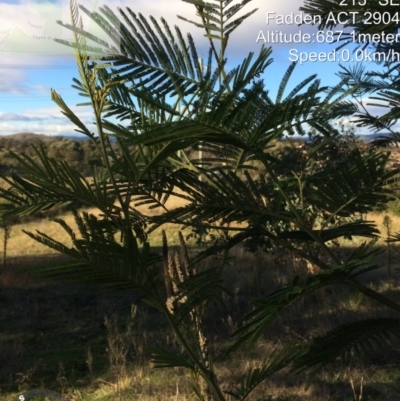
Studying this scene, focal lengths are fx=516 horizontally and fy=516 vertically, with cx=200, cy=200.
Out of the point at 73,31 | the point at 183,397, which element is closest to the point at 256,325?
the point at 73,31

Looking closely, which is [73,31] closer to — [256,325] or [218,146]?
[218,146]

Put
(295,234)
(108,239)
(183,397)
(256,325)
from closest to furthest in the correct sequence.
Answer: (256,325)
(108,239)
(295,234)
(183,397)

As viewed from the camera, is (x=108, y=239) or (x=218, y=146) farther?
(x=218, y=146)

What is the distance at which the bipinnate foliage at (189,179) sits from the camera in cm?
74

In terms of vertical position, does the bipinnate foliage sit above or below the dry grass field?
above

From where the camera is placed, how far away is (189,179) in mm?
978

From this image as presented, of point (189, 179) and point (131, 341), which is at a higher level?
point (189, 179)

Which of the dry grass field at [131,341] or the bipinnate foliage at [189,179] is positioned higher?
the bipinnate foliage at [189,179]

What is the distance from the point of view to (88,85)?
766mm

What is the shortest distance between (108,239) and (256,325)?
263 mm

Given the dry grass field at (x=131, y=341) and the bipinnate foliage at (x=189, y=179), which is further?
the dry grass field at (x=131, y=341)

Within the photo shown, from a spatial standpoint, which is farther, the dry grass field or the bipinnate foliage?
the dry grass field

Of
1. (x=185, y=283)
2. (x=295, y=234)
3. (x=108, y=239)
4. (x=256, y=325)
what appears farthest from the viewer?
(x=295, y=234)

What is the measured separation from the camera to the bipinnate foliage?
739 mm
